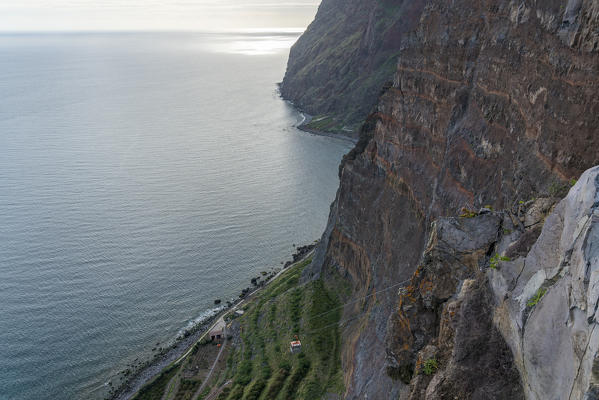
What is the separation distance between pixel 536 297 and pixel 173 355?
182 feet

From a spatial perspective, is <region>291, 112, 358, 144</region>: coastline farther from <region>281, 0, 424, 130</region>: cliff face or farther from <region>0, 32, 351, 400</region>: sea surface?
<region>0, 32, 351, 400</region>: sea surface

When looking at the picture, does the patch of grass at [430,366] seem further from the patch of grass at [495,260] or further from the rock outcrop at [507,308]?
the patch of grass at [495,260]

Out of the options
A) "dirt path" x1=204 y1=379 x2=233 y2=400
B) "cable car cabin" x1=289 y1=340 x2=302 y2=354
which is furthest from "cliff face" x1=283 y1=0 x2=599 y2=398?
"dirt path" x1=204 y1=379 x2=233 y2=400

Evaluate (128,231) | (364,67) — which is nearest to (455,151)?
(128,231)

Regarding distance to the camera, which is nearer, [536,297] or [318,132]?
[536,297]

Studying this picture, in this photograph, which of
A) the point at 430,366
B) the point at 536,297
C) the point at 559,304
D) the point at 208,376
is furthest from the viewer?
the point at 208,376

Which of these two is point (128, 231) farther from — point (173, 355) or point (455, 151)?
point (455, 151)

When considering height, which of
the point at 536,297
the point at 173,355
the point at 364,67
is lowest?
the point at 173,355

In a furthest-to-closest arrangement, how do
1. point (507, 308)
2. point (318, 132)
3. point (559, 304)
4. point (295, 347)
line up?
point (318, 132), point (295, 347), point (507, 308), point (559, 304)

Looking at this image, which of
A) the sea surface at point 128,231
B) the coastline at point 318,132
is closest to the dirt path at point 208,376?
the sea surface at point 128,231

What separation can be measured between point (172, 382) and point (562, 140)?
1916 inches

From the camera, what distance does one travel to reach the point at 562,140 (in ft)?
72.0

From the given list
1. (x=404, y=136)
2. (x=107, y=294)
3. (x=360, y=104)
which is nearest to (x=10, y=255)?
(x=107, y=294)

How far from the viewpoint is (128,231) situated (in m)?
85.4
